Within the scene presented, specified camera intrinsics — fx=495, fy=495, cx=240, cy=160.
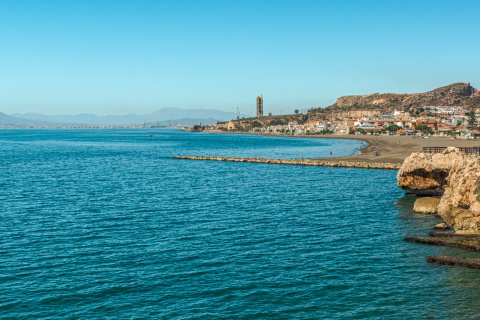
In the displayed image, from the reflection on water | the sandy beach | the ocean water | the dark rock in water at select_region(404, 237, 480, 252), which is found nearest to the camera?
the reflection on water

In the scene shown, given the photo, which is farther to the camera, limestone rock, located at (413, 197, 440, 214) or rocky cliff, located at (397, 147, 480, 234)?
limestone rock, located at (413, 197, 440, 214)

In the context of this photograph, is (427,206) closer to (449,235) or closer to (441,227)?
(441,227)

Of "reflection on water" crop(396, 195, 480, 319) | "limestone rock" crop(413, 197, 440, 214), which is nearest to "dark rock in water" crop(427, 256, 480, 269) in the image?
"reflection on water" crop(396, 195, 480, 319)

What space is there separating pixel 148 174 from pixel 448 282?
64267 mm

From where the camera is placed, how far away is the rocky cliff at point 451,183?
35.8 metres

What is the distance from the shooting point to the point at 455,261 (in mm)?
29953

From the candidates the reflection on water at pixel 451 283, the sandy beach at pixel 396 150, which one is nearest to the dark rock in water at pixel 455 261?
the reflection on water at pixel 451 283

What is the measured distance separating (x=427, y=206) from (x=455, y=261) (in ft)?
57.5

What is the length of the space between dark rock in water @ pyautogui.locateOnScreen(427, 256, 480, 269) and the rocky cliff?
5054 millimetres

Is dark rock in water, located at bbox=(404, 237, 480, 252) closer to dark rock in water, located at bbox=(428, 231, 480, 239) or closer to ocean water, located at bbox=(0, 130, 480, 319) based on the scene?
dark rock in water, located at bbox=(428, 231, 480, 239)

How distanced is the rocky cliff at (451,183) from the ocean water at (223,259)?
260 centimetres

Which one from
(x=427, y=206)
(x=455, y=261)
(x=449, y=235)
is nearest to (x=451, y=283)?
(x=455, y=261)

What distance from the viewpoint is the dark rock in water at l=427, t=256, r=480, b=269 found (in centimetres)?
2927

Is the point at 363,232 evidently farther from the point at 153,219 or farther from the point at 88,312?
the point at 88,312
